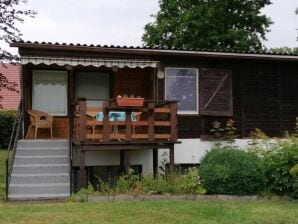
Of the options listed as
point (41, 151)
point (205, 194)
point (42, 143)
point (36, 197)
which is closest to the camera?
point (36, 197)

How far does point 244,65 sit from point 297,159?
460 cm

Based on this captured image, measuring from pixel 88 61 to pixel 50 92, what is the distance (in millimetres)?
2623

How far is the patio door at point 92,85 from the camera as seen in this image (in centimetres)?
1777

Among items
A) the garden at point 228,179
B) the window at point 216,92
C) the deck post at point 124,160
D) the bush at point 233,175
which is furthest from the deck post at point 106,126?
the window at point 216,92

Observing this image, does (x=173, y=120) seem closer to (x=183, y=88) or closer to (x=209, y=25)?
(x=183, y=88)

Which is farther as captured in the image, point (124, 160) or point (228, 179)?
point (124, 160)

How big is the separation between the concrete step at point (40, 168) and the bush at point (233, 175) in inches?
140

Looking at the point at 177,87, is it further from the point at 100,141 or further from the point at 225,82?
the point at 100,141

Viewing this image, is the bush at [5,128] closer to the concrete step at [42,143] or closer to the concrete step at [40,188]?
the concrete step at [42,143]

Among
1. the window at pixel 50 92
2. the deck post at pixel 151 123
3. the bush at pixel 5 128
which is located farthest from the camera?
the bush at pixel 5 128

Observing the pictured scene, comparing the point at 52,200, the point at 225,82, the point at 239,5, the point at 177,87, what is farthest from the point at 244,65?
the point at 239,5

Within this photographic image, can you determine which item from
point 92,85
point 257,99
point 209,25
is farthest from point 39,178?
point 209,25

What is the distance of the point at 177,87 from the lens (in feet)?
56.2

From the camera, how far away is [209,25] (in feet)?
133
